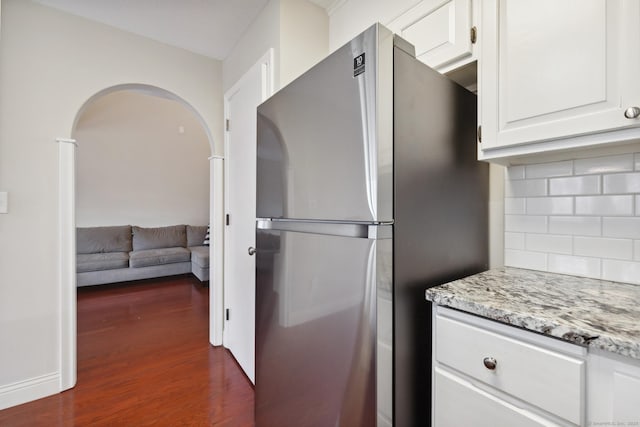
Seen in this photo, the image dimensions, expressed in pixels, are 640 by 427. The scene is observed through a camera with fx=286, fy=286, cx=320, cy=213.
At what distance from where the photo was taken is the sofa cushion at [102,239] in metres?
4.28

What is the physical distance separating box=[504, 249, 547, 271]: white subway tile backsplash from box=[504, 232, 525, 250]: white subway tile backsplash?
21 millimetres

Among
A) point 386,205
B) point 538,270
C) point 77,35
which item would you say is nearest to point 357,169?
point 386,205

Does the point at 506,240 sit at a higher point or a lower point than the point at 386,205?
lower

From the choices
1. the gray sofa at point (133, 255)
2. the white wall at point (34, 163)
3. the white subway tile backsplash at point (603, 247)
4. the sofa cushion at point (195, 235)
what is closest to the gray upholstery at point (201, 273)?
the gray sofa at point (133, 255)

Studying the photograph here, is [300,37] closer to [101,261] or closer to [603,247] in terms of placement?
[603,247]

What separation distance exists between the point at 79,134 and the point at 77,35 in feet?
11.2

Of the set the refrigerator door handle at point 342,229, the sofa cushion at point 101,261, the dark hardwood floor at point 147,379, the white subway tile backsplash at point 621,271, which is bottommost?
the dark hardwood floor at point 147,379

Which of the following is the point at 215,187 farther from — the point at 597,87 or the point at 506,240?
the point at 597,87

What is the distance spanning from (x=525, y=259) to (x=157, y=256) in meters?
4.69

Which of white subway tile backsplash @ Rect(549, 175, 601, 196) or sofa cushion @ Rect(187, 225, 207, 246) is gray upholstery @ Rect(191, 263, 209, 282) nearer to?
sofa cushion @ Rect(187, 225, 207, 246)

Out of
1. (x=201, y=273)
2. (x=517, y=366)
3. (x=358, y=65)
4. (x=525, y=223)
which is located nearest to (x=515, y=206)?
(x=525, y=223)

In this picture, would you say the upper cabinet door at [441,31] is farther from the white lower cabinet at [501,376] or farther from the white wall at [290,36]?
the white lower cabinet at [501,376]

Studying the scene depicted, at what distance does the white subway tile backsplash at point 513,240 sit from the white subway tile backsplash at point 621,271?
0.26 meters

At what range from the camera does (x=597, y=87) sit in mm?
795
